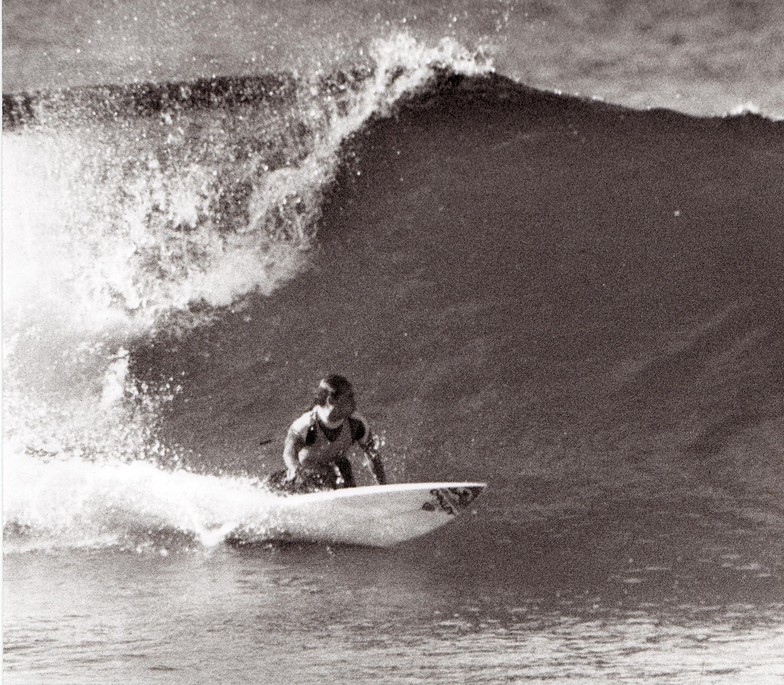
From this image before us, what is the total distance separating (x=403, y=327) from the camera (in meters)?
4.62

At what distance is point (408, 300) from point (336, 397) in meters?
1.78

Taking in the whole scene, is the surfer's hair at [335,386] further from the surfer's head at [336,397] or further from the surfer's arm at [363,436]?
the surfer's arm at [363,436]

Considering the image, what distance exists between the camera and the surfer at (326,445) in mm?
3098

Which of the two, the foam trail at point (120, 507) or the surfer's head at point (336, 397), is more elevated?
the surfer's head at point (336, 397)

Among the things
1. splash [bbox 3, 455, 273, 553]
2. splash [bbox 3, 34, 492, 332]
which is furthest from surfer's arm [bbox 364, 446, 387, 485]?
splash [bbox 3, 34, 492, 332]

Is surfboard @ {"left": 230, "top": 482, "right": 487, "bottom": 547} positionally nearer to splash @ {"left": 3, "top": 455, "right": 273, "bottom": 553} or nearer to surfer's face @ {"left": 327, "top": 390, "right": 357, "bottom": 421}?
splash @ {"left": 3, "top": 455, "right": 273, "bottom": 553}

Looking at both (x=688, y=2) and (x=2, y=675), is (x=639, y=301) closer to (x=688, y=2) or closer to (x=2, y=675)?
(x=688, y=2)

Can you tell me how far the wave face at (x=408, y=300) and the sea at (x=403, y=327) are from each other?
0.7 inches

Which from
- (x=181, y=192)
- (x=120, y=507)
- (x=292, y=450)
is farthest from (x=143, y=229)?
(x=292, y=450)

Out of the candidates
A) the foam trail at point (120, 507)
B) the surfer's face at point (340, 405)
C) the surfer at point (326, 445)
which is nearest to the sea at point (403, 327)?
the foam trail at point (120, 507)

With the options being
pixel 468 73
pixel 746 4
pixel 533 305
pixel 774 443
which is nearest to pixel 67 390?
pixel 533 305

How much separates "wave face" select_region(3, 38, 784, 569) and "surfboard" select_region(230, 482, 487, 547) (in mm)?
242

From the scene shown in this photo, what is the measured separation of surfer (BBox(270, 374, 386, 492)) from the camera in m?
3.10

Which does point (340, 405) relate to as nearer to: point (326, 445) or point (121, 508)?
point (326, 445)
